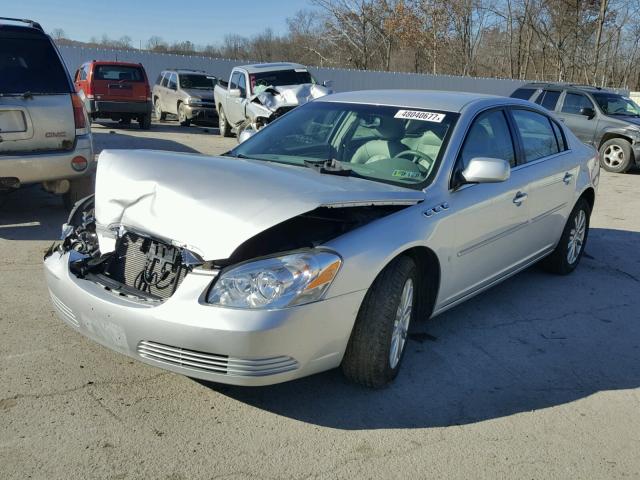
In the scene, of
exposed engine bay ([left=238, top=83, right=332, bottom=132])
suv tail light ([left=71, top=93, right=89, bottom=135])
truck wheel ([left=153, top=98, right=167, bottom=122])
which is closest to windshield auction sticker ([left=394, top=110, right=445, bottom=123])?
suv tail light ([left=71, top=93, right=89, bottom=135])

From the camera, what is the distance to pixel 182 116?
63.8 feet

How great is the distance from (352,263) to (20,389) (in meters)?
1.84

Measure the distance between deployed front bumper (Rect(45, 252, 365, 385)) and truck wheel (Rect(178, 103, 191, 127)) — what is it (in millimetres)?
16861

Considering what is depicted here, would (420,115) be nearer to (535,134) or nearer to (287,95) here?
(535,134)

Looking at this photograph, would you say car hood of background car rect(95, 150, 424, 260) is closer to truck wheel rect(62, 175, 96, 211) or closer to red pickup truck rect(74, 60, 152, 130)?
truck wheel rect(62, 175, 96, 211)

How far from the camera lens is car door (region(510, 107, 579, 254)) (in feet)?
16.2

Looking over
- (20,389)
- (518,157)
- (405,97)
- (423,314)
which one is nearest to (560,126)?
(518,157)

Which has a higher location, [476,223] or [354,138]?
[354,138]

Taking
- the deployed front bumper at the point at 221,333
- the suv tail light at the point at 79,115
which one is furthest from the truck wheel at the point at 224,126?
the deployed front bumper at the point at 221,333

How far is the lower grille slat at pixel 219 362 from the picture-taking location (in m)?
2.86

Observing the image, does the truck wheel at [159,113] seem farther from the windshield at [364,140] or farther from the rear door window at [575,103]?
the windshield at [364,140]

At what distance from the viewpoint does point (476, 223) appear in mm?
4094

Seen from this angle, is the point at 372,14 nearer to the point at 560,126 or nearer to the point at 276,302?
the point at 560,126

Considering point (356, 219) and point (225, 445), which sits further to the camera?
point (356, 219)
